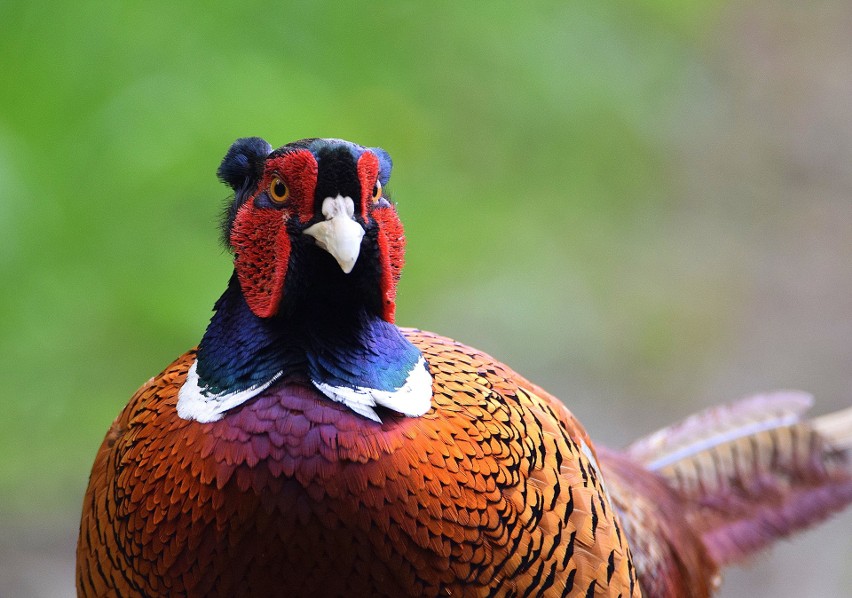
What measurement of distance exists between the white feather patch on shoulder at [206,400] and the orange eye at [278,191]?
367mm

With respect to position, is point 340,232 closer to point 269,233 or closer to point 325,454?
point 269,233

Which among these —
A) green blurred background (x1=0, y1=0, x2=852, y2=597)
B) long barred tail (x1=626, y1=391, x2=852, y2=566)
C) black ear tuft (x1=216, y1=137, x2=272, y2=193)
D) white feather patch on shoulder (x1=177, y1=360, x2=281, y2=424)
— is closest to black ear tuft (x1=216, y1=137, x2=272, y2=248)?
black ear tuft (x1=216, y1=137, x2=272, y2=193)

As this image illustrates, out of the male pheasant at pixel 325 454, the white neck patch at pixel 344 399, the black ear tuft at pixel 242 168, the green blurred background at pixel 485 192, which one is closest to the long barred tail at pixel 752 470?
the male pheasant at pixel 325 454

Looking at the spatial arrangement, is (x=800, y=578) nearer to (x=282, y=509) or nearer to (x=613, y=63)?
(x=613, y=63)

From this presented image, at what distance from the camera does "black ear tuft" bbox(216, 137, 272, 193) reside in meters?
2.14

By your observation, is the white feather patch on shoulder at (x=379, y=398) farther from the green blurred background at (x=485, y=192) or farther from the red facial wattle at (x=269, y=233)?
the green blurred background at (x=485, y=192)

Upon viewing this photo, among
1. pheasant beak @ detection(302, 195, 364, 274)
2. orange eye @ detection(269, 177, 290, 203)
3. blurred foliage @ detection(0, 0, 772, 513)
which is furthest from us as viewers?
Result: blurred foliage @ detection(0, 0, 772, 513)

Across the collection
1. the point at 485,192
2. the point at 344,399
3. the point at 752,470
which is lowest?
the point at 752,470

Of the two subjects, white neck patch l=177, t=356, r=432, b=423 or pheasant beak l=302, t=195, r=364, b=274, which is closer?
pheasant beak l=302, t=195, r=364, b=274

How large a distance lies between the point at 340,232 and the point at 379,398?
38cm

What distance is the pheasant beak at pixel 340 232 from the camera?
6.17 feet

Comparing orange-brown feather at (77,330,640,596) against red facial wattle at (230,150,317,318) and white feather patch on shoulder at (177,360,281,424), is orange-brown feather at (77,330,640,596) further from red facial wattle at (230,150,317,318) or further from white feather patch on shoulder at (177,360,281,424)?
red facial wattle at (230,150,317,318)

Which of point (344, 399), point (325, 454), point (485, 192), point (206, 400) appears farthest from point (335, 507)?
point (485, 192)

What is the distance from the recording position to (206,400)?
2.11 metres
